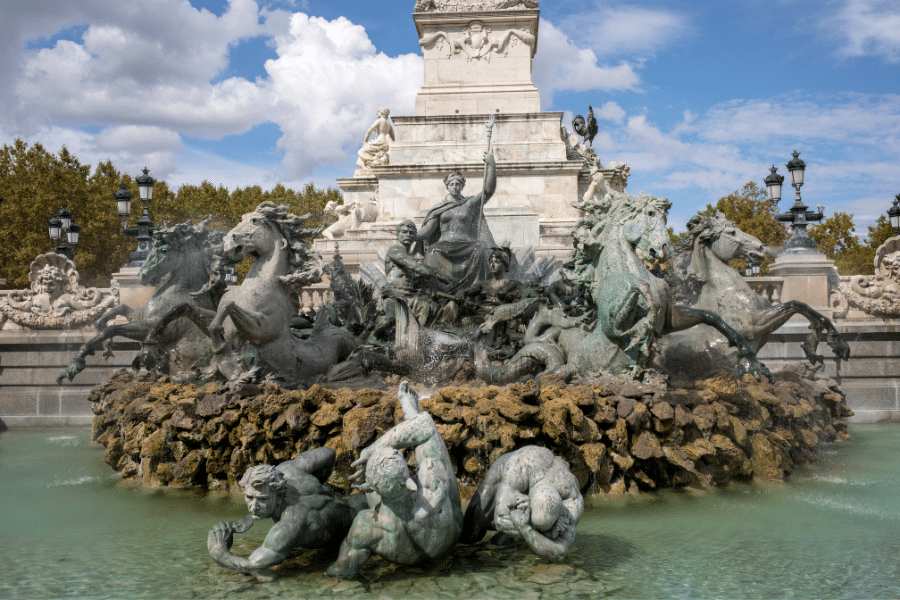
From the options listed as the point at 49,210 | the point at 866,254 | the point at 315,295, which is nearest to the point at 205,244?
the point at 315,295

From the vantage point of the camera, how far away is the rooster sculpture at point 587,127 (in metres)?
21.9

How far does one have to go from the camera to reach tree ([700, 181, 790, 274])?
3556cm

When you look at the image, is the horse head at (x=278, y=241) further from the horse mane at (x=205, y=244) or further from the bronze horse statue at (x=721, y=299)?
the bronze horse statue at (x=721, y=299)

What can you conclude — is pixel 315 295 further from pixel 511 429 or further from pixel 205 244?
pixel 511 429

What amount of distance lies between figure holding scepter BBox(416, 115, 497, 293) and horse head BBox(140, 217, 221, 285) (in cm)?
284

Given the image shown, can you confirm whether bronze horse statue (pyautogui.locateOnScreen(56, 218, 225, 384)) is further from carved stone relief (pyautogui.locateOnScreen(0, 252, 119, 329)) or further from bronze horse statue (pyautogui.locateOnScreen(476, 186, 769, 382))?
carved stone relief (pyautogui.locateOnScreen(0, 252, 119, 329))

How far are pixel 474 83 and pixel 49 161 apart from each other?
22.8m

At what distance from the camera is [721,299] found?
7.91 meters

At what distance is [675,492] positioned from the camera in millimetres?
5984

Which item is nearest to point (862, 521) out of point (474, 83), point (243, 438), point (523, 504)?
point (523, 504)

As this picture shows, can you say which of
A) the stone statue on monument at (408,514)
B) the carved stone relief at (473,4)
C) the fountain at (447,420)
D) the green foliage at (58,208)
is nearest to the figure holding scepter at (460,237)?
the fountain at (447,420)

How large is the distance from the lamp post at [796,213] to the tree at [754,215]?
19462mm

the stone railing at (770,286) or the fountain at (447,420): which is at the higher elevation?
the stone railing at (770,286)

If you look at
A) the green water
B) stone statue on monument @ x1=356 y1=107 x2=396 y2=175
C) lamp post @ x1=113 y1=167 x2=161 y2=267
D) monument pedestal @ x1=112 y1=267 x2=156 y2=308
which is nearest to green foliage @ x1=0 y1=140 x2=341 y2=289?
stone statue on monument @ x1=356 y1=107 x2=396 y2=175
